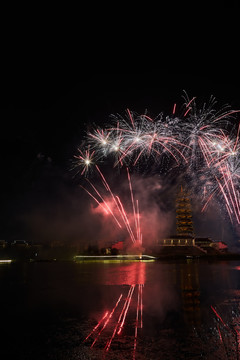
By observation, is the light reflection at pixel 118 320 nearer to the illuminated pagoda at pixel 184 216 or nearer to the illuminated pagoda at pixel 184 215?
the illuminated pagoda at pixel 184 216

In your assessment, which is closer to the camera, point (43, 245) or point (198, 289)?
point (198, 289)

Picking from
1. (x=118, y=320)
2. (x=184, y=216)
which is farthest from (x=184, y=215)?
(x=118, y=320)

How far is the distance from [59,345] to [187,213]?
6749 centimetres

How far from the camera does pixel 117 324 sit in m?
8.93

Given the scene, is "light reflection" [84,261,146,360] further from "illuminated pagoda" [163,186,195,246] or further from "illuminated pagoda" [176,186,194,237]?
"illuminated pagoda" [176,186,194,237]

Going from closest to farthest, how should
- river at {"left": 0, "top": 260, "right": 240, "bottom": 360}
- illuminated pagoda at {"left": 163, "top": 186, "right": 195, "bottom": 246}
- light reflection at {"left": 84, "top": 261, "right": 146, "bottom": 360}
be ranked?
river at {"left": 0, "top": 260, "right": 240, "bottom": 360} → light reflection at {"left": 84, "top": 261, "right": 146, "bottom": 360} → illuminated pagoda at {"left": 163, "top": 186, "right": 195, "bottom": 246}

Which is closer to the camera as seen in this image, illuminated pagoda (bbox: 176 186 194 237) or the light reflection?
the light reflection

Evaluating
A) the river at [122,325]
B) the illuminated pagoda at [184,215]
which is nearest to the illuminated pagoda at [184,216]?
the illuminated pagoda at [184,215]

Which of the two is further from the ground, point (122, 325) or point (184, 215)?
point (184, 215)

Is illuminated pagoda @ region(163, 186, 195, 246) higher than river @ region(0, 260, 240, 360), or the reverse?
illuminated pagoda @ region(163, 186, 195, 246)

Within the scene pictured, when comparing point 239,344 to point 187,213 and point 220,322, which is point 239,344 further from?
point 187,213

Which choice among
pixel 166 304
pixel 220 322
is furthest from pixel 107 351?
pixel 166 304

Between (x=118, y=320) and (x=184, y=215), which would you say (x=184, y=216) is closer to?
(x=184, y=215)

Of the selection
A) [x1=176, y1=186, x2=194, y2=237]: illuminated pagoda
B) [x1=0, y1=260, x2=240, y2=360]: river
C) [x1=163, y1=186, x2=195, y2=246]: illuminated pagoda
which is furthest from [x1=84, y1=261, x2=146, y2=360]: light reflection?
[x1=176, y1=186, x2=194, y2=237]: illuminated pagoda
